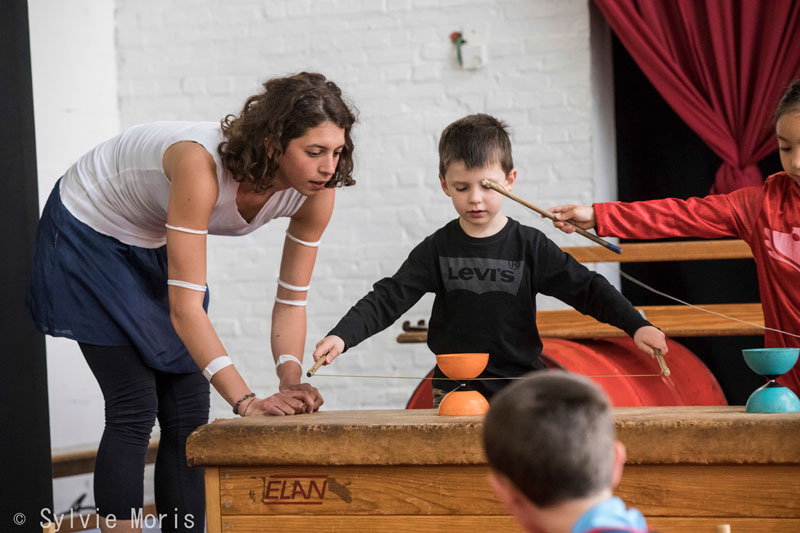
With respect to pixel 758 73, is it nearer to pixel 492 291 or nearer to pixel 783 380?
pixel 783 380

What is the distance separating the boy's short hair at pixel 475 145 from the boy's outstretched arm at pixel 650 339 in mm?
440

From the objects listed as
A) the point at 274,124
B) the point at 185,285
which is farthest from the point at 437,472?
the point at 274,124

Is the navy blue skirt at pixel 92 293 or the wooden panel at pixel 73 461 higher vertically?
the navy blue skirt at pixel 92 293

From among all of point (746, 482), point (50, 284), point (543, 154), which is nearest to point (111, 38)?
point (543, 154)

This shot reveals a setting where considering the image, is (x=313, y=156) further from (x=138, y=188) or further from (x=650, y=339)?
(x=650, y=339)

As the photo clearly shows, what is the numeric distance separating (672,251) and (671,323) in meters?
0.31

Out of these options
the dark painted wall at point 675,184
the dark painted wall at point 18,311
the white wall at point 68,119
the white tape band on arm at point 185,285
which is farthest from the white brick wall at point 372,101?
the white tape band on arm at point 185,285

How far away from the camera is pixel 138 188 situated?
5.79ft

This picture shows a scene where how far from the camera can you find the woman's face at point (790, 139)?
1.73 meters

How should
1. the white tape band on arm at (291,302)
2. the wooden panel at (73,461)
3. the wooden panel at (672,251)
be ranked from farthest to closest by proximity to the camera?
the wooden panel at (73,461), the wooden panel at (672,251), the white tape band on arm at (291,302)

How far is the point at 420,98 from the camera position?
3414 mm

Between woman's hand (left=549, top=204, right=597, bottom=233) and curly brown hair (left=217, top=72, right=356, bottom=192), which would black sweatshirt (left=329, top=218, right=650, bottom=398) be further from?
curly brown hair (left=217, top=72, right=356, bottom=192)

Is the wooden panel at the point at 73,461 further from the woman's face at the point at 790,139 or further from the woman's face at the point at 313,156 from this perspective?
the woman's face at the point at 790,139

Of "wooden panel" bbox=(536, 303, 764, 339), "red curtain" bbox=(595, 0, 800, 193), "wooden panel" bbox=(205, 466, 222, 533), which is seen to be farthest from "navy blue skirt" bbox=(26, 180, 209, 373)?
"red curtain" bbox=(595, 0, 800, 193)
